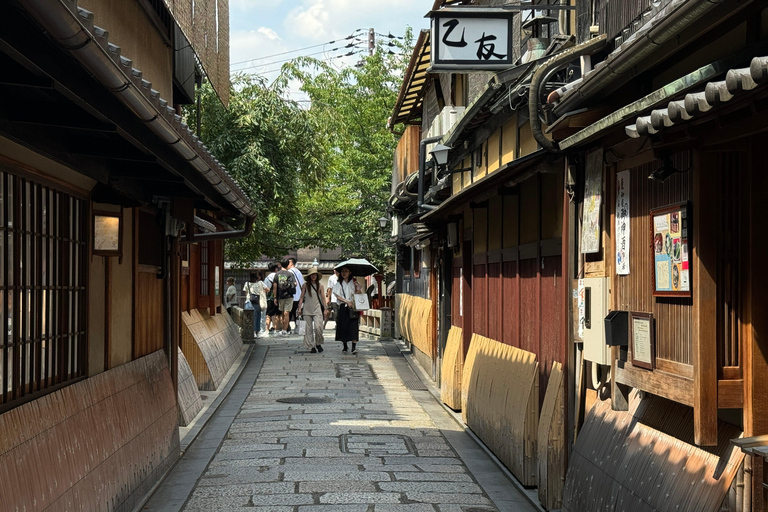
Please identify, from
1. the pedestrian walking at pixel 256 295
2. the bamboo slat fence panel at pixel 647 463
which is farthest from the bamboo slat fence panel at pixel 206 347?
the bamboo slat fence panel at pixel 647 463

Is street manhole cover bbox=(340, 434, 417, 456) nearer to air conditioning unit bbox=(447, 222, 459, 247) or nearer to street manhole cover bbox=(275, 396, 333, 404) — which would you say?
street manhole cover bbox=(275, 396, 333, 404)

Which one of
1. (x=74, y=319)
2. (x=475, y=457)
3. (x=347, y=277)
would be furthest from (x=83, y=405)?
(x=347, y=277)

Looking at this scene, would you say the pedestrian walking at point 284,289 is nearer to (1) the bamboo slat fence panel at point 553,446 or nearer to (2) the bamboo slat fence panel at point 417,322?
(2) the bamboo slat fence panel at point 417,322

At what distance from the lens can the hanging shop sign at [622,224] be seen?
6.95 metres

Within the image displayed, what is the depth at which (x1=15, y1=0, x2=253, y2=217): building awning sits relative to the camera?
3.95m

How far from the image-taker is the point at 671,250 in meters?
6.00

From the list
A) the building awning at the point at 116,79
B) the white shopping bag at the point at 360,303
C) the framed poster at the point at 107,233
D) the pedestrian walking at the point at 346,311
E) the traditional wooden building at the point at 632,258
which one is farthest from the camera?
the white shopping bag at the point at 360,303

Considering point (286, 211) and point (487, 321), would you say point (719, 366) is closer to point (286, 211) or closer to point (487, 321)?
point (487, 321)

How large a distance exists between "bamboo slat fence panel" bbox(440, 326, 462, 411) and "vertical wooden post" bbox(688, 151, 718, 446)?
33.1 feet

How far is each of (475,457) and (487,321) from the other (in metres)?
2.46

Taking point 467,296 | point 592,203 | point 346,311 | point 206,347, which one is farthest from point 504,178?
point 346,311

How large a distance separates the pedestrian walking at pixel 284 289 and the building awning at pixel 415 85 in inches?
254

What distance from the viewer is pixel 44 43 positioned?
463 centimetres

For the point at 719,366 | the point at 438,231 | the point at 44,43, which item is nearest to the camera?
the point at 44,43
